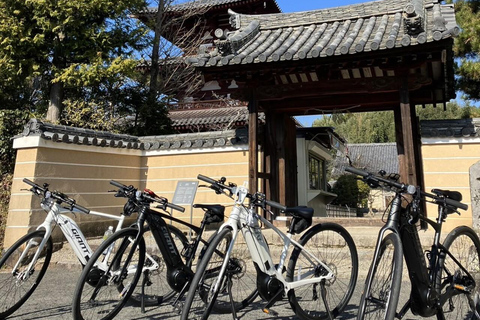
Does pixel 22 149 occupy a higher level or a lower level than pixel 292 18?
lower

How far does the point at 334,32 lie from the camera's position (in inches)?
272

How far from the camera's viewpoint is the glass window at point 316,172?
10.2m

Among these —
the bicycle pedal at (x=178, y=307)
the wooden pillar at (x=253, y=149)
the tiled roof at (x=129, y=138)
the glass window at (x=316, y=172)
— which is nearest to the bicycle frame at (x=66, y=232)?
the bicycle pedal at (x=178, y=307)

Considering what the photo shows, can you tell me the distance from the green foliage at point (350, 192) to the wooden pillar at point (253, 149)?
10752mm

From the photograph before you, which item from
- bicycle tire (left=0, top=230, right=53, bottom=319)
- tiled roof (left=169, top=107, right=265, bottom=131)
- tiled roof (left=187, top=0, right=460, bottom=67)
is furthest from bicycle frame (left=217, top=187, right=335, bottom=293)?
tiled roof (left=169, top=107, right=265, bottom=131)

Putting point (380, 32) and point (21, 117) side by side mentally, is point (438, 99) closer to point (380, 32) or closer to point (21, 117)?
point (380, 32)

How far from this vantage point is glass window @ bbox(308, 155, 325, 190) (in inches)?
401

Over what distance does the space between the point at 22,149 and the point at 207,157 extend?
3.52 meters

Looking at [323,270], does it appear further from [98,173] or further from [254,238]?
[98,173]

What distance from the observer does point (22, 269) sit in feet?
10.8

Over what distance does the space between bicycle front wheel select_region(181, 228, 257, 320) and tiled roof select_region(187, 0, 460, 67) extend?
12.5ft

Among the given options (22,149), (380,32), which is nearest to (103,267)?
(22,149)

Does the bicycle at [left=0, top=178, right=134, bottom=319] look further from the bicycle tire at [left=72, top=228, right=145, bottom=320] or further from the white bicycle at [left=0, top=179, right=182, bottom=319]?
the bicycle tire at [left=72, top=228, right=145, bottom=320]

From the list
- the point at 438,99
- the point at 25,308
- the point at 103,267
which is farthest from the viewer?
the point at 438,99
